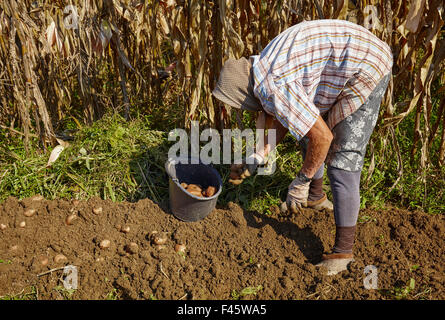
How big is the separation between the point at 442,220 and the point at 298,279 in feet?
3.89

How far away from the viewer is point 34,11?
9.48ft

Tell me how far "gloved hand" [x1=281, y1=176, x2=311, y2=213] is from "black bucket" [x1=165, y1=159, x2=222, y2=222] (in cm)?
46

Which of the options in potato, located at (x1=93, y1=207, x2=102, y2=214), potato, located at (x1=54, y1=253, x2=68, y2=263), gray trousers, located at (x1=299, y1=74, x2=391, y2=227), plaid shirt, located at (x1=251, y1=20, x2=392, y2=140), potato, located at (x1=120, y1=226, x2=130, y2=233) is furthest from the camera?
potato, located at (x1=93, y1=207, x2=102, y2=214)

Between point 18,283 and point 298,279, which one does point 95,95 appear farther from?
point 298,279

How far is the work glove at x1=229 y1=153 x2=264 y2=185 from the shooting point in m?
2.45

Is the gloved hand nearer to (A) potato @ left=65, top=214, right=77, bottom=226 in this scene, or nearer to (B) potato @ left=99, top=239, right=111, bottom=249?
(B) potato @ left=99, top=239, right=111, bottom=249

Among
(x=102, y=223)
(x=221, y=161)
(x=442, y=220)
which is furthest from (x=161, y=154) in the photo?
(x=442, y=220)

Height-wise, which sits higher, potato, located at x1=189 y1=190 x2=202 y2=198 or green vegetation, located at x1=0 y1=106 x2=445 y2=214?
potato, located at x1=189 y1=190 x2=202 y2=198

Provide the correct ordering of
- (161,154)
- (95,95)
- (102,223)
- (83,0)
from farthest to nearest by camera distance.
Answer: (95,95) → (161,154) → (83,0) → (102,223)

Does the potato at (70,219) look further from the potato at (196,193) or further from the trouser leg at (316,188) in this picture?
the trouser leg at (316,188)

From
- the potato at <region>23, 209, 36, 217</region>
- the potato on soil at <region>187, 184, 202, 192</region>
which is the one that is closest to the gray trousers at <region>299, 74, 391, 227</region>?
the potato on soil at <region>187, 184, 202, 192</region>

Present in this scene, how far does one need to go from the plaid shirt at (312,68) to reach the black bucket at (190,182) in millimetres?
840

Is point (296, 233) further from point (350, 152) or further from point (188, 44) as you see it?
point (188, 44)

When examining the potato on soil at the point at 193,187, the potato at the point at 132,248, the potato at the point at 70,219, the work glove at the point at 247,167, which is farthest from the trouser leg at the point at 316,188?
the potato at the point at 70,219
